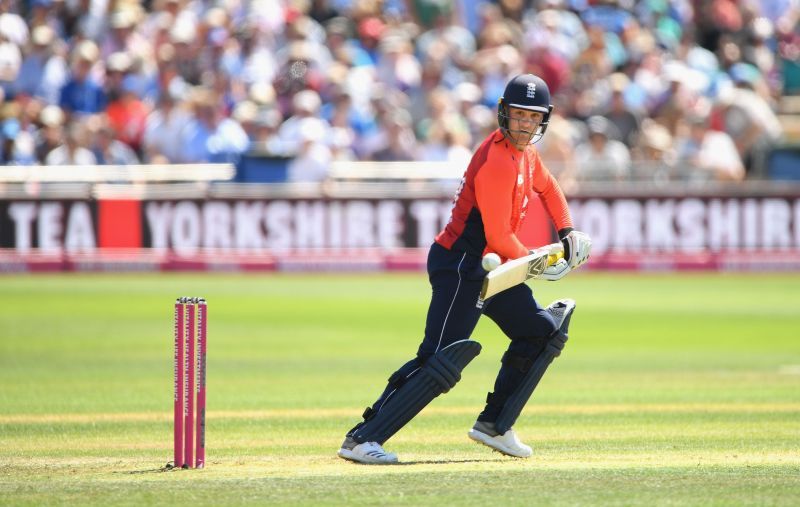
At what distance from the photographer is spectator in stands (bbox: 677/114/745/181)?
66.8ft

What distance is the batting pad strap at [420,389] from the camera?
7297mm

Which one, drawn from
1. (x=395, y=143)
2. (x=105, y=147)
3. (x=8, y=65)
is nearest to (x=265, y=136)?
(x=395, y=143)

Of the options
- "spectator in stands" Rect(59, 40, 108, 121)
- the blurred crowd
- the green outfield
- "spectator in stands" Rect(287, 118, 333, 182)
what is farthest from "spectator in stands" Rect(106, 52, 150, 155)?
"spectator in stands" Rect(287, 118, 333, 182)

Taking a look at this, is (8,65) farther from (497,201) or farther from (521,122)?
(497,201)

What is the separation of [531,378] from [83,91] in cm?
1526

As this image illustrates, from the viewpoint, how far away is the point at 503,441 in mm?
7691

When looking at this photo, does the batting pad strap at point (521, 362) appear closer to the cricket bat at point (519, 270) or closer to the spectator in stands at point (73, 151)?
the cricket bat at point (519, 270)

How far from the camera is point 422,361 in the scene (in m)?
7.41

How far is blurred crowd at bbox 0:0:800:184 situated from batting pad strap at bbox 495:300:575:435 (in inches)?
503

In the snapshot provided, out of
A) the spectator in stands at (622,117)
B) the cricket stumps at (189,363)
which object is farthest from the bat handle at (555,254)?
the spectator in stands at (622,117)

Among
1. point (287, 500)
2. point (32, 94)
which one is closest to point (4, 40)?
point (32, 94)

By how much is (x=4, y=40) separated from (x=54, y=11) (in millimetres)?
1622

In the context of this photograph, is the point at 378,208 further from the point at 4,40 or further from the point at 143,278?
the point at 4,40

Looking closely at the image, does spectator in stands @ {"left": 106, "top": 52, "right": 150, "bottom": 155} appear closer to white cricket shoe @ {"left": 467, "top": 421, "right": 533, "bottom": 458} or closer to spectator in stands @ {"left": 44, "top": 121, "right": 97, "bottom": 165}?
spectator in stands @ {"left": 44, "top": 121, "right": 97, "bottom": 165}
